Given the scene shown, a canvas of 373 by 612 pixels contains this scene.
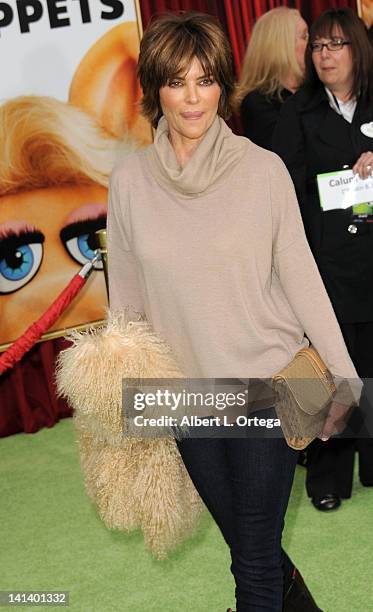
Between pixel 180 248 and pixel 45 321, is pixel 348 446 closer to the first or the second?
pixel 45 321

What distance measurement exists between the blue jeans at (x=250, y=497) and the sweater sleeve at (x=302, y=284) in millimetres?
227

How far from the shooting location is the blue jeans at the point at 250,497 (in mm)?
2467

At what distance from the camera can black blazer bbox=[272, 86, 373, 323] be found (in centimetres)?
394

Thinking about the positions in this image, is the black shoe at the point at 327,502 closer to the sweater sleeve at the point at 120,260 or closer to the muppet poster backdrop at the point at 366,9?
the sweater sleeve at the point at 120,260

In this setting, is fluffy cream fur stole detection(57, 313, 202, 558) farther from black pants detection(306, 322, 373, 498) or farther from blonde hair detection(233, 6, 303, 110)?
blonde hair detection(233, 6, 303, 110)

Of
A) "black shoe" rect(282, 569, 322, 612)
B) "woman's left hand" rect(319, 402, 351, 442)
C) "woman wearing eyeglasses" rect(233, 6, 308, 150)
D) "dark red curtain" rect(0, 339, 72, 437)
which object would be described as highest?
"woman wearing eyeglasses" rect(233, 6, 308, 150)

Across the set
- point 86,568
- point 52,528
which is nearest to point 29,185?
point 52,528

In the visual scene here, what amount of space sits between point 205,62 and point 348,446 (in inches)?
88.3

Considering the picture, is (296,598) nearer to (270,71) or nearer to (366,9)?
(270,71)

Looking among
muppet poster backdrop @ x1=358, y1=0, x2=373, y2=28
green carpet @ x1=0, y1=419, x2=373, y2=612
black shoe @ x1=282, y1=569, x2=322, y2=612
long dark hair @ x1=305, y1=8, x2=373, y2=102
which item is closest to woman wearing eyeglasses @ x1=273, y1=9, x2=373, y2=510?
long dark hair @ x1=305, y1=8, x2=373, y2=102

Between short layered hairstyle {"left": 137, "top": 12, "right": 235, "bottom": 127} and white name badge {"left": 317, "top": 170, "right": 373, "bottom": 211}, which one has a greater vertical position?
short layered hairstyle {"left": 137, "top": 12, "right": 235, "bottom": 127}

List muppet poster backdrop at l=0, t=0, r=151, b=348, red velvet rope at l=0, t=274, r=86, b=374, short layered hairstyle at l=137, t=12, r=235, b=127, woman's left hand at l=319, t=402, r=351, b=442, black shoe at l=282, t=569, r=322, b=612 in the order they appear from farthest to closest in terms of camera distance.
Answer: muppet poster backdrop at l=0, t=0, r=151, b=348
red velvet rope at l=0, t=274, r=86, b=374
black shoe at l=282, t=569, r=322, b=612
woman's left hand at l=319, t=402, r=351, b=442
short layered hairstyle at l=137, t=12, r=235, b=127

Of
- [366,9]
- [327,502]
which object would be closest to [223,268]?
[327,502]

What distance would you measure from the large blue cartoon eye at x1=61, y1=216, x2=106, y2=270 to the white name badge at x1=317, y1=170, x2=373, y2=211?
69.8 inches
